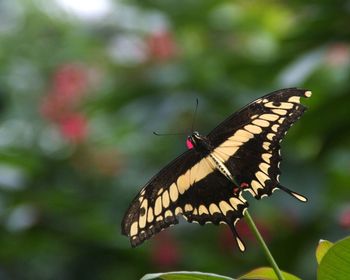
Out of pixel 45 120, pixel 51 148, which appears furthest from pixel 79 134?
pixel 45 120

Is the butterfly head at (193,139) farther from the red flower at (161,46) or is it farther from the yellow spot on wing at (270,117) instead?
the red flower at (161,46)

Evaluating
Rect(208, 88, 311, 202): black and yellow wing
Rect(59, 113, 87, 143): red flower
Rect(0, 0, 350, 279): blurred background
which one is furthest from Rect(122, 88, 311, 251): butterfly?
Rect(59, 113, 87, 143): red flower

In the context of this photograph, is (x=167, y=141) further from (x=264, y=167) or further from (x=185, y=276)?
(x=185, y=276)

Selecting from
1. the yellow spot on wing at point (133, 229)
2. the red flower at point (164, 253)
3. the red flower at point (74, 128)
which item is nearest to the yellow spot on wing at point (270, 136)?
the yellow spot on wing at point (133, 229)

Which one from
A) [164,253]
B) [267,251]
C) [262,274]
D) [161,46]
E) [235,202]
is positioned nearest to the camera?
[267,251]

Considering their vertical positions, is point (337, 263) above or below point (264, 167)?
below

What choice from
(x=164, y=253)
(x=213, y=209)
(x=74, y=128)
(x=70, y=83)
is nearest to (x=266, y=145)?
(x=213, y=209)
